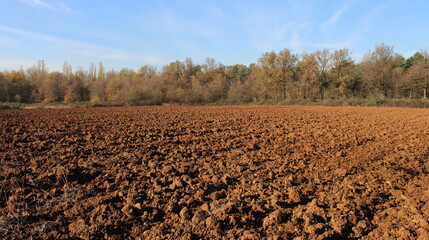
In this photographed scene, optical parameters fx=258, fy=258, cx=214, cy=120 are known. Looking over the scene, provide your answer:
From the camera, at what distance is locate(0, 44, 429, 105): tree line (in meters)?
46.7

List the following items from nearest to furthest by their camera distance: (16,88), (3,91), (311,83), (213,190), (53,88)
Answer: (213,190), (3,91), (16,88), (53,88), (311,83)

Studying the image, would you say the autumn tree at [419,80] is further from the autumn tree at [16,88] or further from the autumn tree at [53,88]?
the autumn tree at [16,88]

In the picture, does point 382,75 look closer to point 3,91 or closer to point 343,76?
point 343,76

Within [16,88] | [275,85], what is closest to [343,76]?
[275,85]

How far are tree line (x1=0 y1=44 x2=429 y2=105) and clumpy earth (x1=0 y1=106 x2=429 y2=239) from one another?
38450mm

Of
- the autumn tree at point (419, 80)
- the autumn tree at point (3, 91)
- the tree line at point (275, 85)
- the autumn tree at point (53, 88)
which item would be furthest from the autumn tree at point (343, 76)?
the autumn tree at point (3, 91)

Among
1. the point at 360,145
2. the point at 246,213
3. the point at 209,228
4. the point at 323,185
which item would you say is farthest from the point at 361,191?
the point at 360,145

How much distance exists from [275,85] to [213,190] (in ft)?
162

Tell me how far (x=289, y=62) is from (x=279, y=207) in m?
52.6

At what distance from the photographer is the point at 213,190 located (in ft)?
17.8

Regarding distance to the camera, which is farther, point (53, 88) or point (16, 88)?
Result: point (53, 88)

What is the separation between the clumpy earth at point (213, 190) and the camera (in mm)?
3889

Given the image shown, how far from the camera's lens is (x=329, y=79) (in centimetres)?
5178

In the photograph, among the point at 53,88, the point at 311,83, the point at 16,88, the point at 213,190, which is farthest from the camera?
the point at 311,83
